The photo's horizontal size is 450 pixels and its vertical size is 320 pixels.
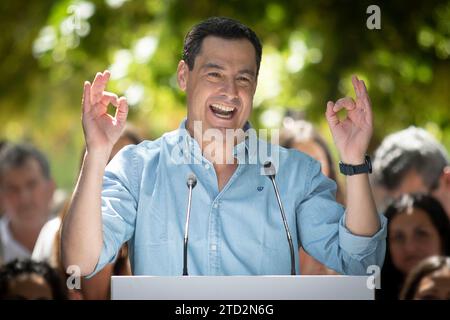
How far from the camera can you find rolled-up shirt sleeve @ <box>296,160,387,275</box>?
3.35 metres

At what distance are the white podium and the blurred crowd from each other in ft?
1.42

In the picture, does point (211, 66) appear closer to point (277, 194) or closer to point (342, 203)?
point (277, 194)

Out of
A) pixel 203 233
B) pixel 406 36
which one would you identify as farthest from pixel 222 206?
pixel 406 36

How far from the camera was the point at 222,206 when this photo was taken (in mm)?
3439

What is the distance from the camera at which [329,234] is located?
341cm

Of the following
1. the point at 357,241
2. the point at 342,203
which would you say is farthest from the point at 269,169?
the point at 342,203

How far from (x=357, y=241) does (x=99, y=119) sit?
835mm

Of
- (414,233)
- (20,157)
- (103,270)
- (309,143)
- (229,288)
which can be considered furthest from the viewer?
(20,157)

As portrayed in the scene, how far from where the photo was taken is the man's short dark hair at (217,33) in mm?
3486

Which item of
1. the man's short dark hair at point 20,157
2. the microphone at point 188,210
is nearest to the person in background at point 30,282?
the microphone at point 188,210

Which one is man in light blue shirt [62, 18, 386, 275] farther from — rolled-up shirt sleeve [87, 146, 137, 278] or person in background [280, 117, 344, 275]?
person in background [280, 117, 344, 275]

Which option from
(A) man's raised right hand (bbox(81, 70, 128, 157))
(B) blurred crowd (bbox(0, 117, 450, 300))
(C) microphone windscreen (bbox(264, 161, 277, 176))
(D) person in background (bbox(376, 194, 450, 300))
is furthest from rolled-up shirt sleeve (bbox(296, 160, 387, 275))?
(D) person in background (bbox(376, 194, 450, 300))

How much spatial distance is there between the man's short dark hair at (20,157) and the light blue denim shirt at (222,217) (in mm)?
3112
